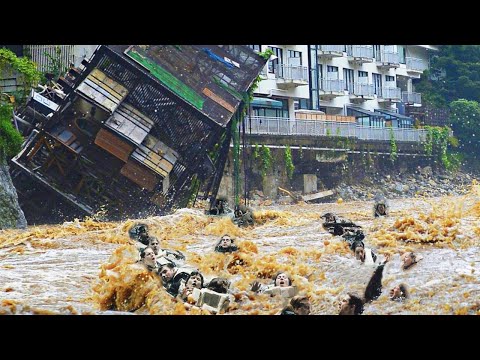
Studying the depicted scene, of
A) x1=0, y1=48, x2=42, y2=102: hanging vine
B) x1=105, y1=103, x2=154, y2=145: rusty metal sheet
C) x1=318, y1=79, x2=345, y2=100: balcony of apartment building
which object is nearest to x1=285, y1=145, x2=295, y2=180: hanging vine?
x1=318, y1=79, x2=345, y2=100: balcony of apartment building

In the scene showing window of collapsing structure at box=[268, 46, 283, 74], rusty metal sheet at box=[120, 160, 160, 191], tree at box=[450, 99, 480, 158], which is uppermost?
window of collapsing structure at box=[268, 46, 283, 74]

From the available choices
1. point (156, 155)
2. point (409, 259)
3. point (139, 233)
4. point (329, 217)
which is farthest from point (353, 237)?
point (156, 155)

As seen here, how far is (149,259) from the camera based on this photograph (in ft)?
25.5

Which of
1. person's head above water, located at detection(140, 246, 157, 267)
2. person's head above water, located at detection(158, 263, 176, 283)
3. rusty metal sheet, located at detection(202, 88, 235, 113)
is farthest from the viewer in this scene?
rusty metal sheet, located at detection(202, 88, 235, 113)

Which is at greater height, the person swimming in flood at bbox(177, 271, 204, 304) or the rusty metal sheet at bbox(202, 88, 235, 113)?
the rusty metal sheet at bbox(202, 88, 235, 113)

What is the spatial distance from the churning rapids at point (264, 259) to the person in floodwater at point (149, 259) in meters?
0.11

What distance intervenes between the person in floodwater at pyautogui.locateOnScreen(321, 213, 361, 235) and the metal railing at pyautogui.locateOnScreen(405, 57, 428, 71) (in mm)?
1503

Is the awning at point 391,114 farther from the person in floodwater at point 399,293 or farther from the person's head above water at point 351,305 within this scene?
the person's head above water at point 351,305

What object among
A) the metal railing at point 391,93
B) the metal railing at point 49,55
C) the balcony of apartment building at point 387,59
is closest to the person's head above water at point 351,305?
the balcony of apartment building at point 387,59

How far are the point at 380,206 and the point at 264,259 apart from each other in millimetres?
2107

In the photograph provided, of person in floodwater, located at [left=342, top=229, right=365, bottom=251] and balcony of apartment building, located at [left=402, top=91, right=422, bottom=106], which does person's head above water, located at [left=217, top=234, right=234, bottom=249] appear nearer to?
person in floodwater, located at [left=342, top=229, right=365, bottom=251]

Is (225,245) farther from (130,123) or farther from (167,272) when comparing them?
(130,123)

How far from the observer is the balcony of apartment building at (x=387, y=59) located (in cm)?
920

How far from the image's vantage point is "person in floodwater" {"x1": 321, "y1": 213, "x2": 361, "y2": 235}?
9.29 meters
